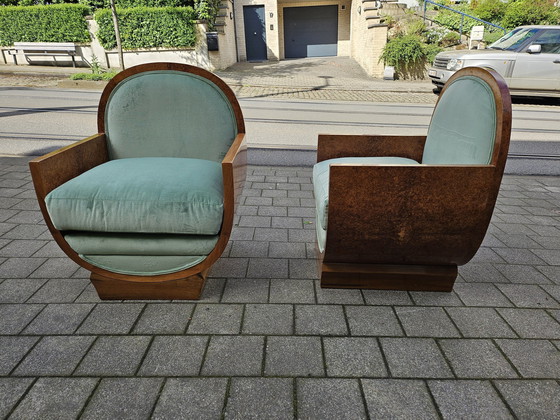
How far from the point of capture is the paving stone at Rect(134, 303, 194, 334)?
2.04 m

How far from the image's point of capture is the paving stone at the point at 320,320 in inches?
80.4

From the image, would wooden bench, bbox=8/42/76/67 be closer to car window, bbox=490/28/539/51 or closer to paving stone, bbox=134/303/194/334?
car window, bbox=490/28/539/51

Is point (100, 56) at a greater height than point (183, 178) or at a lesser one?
greater

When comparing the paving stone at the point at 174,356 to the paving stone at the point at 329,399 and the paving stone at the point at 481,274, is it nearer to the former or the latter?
the paving stone at the point at 329,399

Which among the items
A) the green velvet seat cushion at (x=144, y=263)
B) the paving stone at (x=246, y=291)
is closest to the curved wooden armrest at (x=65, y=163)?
the green velvet seat cushion at (x=144, y=263)

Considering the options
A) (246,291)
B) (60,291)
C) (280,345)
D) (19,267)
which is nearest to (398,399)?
(280,345)

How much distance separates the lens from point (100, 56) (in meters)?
14.6

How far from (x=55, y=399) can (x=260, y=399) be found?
2.96 ft

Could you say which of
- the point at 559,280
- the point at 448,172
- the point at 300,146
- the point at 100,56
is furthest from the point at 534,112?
the point at 100,56

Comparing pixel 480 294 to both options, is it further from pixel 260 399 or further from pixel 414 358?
pixel 260 399

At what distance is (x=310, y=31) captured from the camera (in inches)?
857

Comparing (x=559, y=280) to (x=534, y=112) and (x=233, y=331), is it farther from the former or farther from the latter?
(x=534, y=112)

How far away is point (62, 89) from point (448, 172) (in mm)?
11757

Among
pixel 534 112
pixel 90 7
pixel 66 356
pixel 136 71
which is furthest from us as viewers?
pixel 90 7
